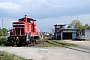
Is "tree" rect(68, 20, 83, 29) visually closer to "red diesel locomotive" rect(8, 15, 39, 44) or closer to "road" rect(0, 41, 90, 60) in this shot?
"red diesel locomotive" rect(8, 15, 39, 44)

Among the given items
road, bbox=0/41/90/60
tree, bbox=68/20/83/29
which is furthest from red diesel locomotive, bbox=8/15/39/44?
tree, bbox=68/20/83/29

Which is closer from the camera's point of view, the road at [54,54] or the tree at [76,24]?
the road at [54,54]

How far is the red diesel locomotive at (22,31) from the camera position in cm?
2641

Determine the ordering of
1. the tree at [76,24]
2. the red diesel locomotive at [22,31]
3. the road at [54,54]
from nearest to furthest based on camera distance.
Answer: the road at [54,54] → the red diesel locomotive at [22,31] → the tree at [76,24]

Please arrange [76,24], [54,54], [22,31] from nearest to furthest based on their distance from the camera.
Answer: [54,54] < [22,31] < [76,24]

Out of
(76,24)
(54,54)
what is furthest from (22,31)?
(76,24)

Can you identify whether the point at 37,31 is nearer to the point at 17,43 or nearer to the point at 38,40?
the point at 38,40

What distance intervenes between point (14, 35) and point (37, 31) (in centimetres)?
772

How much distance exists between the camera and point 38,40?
3506 centimetres

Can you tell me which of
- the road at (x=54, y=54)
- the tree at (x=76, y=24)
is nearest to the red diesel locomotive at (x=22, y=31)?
the road at (x=54, y=54)

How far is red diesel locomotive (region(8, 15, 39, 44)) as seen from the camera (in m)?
26.4

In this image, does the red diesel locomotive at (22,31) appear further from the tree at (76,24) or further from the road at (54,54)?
the tree at (76,24)

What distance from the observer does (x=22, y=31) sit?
1110 inches

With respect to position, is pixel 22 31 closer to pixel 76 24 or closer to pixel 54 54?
pixel 54 54
